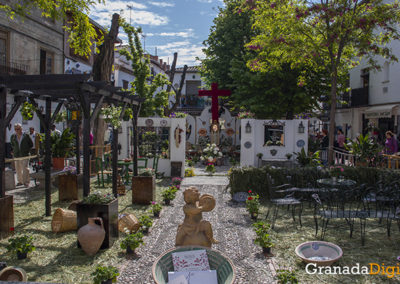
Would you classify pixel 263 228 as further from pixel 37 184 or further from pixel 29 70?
pixel 29 70

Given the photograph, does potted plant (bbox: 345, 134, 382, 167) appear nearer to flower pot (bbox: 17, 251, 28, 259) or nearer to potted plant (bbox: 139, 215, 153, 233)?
potted plant (bbox: 139, 215, 153, 233)

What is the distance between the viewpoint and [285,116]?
1980 centimetres

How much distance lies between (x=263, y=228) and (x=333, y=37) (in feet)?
24.5

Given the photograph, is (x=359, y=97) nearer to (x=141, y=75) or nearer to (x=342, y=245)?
(x=141, y=75)

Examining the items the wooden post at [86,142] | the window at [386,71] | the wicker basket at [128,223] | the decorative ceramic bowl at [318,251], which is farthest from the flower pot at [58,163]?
the window at [386,71]

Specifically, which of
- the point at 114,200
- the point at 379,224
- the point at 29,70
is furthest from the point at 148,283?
the point at 29,70

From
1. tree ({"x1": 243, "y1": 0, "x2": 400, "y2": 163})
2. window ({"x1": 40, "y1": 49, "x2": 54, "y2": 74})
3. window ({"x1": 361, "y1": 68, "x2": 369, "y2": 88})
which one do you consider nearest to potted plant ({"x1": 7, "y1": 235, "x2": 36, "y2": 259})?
tree ({"x1": 243, "y1": 0, "x2": 400, "y2": 163})

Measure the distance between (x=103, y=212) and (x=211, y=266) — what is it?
2752mm

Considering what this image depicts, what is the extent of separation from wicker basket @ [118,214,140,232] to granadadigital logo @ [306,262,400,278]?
10.3 feet

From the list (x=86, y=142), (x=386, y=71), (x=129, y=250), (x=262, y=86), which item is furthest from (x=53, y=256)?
(x=386, y=71)

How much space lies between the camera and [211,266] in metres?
3.54

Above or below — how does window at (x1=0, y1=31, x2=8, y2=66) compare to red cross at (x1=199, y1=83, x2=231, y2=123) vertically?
above

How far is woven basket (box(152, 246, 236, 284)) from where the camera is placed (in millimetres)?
3240

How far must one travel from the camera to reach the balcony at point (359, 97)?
2245 cm
